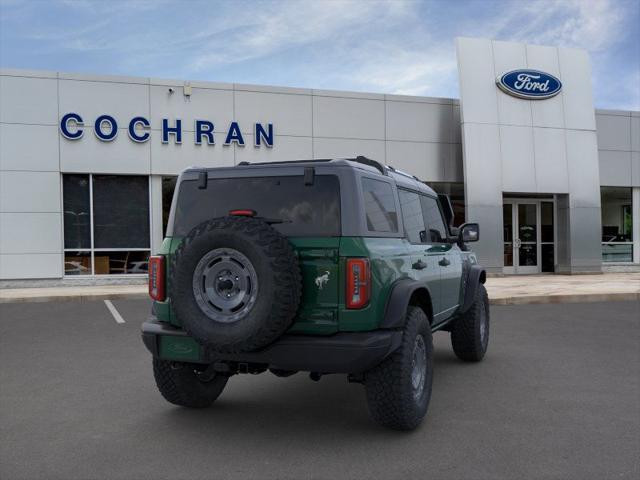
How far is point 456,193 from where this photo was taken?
2216 cm

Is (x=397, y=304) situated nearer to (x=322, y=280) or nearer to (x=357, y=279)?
(x=357, y=279)

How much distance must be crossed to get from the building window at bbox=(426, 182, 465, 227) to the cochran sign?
6.02 m

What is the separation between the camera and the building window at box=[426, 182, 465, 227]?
20953mm

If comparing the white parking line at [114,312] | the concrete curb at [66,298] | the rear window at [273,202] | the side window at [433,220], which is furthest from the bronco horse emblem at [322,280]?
the concrete curb at [66,298]

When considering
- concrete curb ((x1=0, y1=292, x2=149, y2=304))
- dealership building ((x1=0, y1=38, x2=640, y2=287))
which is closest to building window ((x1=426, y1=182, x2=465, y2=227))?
dealership building ((x1=0, y1=38, x2=640, y2=287))

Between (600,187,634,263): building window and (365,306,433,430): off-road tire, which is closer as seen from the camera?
(365,306,433,430): off-road tire

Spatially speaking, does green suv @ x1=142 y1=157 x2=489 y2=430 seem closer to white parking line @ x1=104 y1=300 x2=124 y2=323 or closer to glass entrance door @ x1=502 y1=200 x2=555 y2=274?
white parking line @ x1=104 y1=300 x2=124 y2=323

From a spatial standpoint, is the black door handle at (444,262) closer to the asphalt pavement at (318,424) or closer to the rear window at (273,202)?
the asphalt pavement at (318,424)

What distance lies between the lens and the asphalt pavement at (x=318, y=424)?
12.7ft

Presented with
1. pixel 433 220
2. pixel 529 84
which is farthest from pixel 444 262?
pixel 529 84

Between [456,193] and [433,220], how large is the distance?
1631cm

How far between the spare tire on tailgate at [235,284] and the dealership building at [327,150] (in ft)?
46.2

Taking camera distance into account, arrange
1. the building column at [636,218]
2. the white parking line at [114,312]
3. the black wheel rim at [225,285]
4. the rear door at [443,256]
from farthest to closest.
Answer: the building column at [636,218] → the white parking line at [114,312] → the rear door at [443,256] → the black wheel rim at [225,285]

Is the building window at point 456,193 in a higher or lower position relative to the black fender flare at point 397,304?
higher
